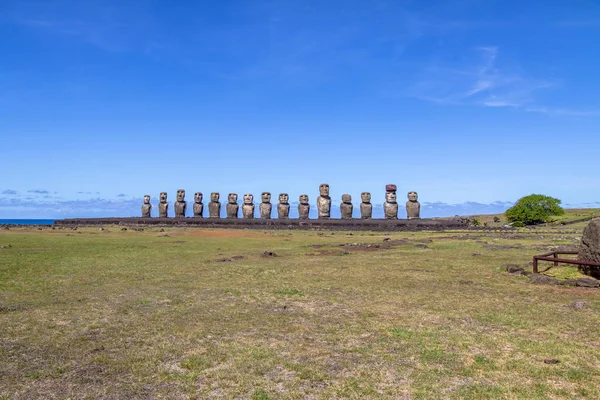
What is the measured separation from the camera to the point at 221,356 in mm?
6250

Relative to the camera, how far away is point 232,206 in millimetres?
42562

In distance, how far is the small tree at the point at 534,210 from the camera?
44.8 meters

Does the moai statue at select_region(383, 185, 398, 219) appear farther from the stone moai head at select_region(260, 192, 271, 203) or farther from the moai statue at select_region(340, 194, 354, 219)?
the stone moai head at select_region(260, 192, 271, 203)

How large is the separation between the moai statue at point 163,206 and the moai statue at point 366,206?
18.4 meters

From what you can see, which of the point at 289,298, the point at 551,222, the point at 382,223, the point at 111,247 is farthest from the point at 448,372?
the point at 551,222

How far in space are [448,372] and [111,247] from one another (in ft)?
60.7

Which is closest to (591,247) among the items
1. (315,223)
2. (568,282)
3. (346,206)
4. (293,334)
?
(568,282)

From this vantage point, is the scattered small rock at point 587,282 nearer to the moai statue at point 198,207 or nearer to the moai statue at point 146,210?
the moai statue at point 198,207

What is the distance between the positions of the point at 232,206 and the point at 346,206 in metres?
10.2

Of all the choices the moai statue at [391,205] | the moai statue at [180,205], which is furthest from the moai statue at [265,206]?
the moai statue at [391,205]

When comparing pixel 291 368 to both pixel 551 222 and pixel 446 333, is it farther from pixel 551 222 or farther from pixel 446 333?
pixel 551 222

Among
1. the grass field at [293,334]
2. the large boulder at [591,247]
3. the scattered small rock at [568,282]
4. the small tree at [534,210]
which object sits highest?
the small tree at [534,210]

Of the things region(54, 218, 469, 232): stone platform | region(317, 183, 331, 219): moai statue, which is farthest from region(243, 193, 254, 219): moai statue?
region(317, 183, 331, 219): moai statue

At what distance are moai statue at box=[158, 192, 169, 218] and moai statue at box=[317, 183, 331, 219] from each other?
49.6 feet
